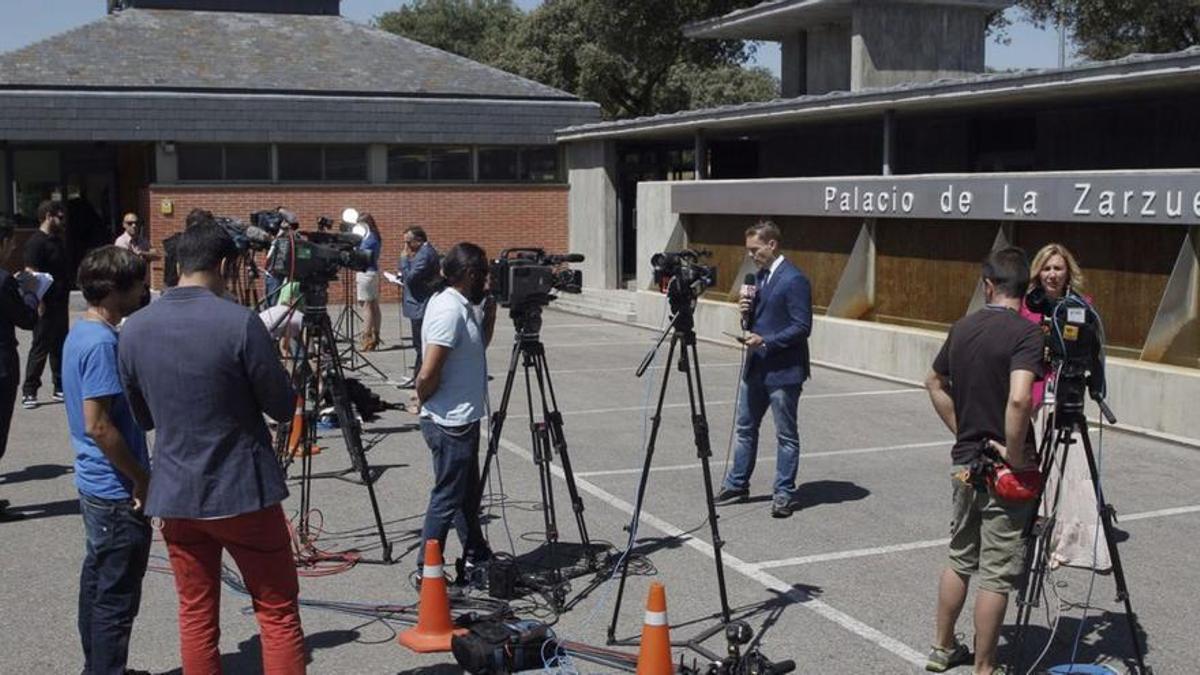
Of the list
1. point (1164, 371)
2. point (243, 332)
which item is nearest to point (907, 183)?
point (1164, 371)

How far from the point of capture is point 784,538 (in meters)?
8.17

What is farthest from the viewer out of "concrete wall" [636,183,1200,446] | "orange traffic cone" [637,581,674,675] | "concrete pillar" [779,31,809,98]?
"concrete pillar" [779,31,809,98]

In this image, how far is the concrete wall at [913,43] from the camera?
2322 centimetres

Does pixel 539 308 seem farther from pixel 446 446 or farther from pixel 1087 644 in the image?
pixel 1087 644

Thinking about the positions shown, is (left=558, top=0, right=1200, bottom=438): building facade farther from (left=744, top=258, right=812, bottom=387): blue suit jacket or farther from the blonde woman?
the blonde woman

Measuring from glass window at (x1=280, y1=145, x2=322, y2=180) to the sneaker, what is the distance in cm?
2264

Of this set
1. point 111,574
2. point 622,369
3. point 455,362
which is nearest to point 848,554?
point 455,362

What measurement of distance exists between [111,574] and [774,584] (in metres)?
3.54

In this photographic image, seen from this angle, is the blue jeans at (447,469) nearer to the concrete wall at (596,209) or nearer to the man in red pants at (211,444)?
the man in red pants at (211,444)

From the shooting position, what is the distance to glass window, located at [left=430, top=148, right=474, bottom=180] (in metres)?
27.7

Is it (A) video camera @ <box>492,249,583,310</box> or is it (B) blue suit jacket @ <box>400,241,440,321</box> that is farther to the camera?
(B) blue suit jacket @ <box>400,241,440,321</box>

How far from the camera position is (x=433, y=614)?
19.9 ft

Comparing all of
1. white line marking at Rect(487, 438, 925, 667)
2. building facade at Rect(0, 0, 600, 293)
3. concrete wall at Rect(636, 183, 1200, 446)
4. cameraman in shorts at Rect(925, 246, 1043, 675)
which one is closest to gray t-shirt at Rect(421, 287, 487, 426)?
white line marking at Rect(487, 438, 925, 667)

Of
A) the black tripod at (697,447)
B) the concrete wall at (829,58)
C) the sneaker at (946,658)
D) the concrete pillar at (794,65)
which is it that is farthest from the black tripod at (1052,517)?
the concrete pillar at (794,65)
